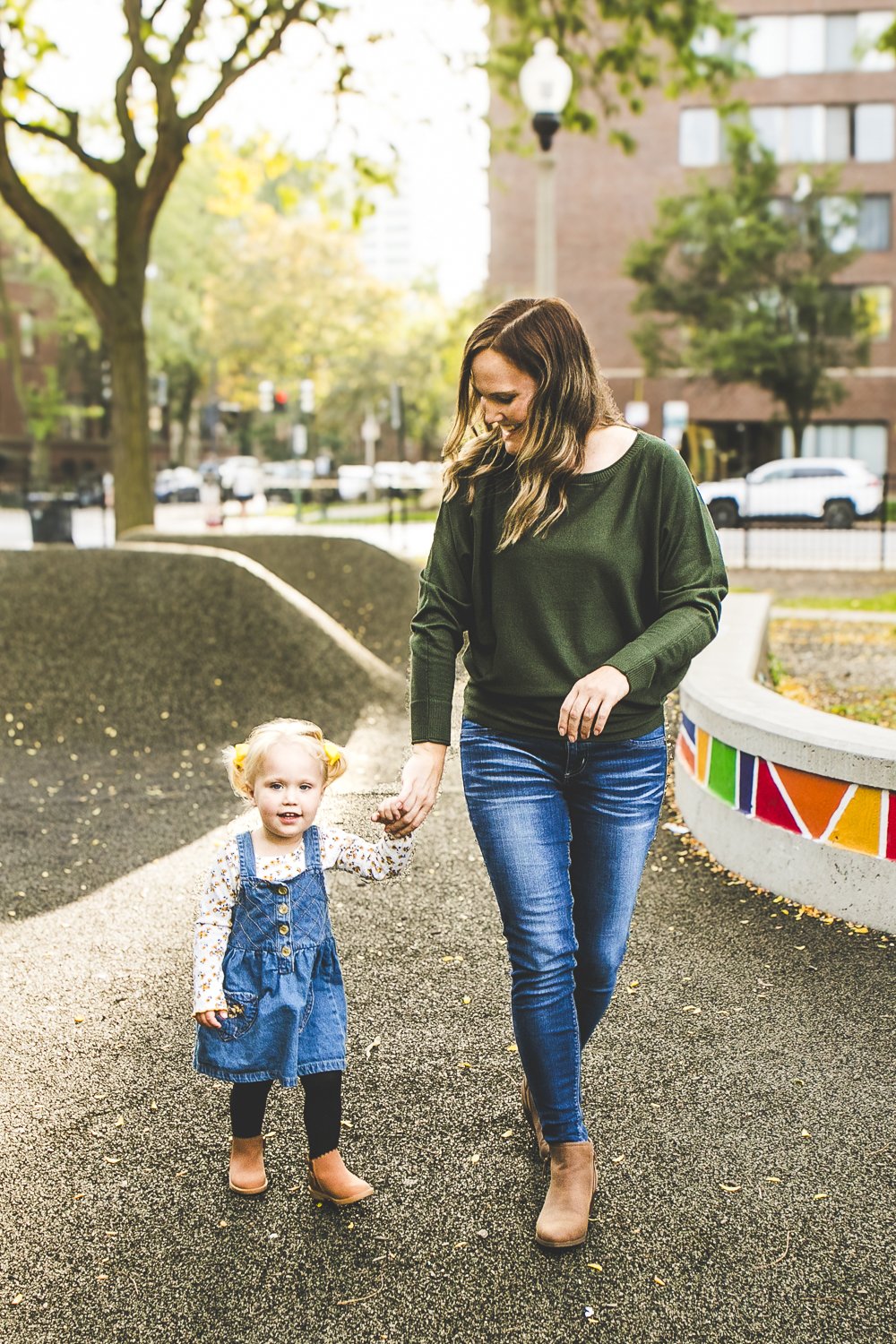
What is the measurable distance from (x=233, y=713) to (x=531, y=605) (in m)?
6.49

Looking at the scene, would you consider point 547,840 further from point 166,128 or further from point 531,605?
point 166,128

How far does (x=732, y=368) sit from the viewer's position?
3978cm

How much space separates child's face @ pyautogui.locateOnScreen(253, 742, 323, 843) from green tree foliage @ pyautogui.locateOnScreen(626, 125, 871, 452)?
37986 mm

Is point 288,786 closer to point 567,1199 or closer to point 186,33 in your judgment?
point 567,1199

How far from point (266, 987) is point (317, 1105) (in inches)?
12.4

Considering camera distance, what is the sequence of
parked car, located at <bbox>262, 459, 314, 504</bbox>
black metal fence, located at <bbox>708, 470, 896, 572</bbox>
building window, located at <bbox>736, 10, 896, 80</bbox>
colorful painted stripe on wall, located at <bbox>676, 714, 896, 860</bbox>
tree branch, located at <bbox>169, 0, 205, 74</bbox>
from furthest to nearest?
building window, located at <bbox>736, 10, 896, 80</bbox> → parked car, located at <bbox>262, 459, 314, 504</bbox> → black metal fence, located at <bbox>708, 470, 896, 572</bbox> → tree branch, located at <bbox>169, 0, 205, 74</bbox> → colorful painted stripe on wall, located at <bbox>676, 714, 896, 860</bbox>

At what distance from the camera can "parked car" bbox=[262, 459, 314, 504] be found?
47.4 metres

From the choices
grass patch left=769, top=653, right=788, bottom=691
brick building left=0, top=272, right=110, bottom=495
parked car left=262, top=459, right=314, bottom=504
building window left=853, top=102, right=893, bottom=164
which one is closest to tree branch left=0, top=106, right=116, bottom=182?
grass patch left=769, top=653, right=788, bottom=691

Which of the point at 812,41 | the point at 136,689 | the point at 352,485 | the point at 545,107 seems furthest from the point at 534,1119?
the point at 812,41

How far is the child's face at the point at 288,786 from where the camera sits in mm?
3037

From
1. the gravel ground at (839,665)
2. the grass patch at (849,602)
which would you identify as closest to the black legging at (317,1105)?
the gravel ground at (839,665)

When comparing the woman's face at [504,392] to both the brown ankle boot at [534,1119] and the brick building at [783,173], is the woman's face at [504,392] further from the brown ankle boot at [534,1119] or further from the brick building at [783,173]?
the brick building at [783,173]

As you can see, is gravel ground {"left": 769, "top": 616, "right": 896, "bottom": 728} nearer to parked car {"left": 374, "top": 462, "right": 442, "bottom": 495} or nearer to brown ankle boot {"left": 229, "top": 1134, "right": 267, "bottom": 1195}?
brown ankle boot {"left": 229, "top": 1134, "right": 267, "bottom": 1195}

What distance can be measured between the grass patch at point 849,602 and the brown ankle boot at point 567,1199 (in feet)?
40.5
